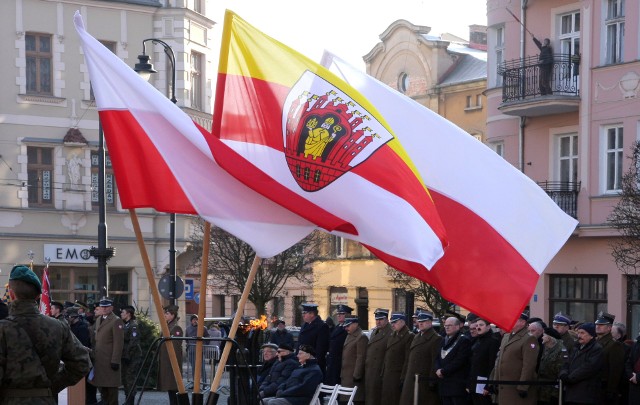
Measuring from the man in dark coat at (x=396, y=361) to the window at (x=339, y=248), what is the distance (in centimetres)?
3601

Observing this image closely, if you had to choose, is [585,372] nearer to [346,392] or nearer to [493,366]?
[493,366]

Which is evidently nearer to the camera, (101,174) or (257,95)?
(257,95)

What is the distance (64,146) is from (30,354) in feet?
118

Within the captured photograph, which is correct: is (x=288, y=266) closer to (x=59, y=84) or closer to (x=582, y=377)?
(x=59, y=84)

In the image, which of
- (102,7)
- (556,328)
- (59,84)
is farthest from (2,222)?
(556,328)

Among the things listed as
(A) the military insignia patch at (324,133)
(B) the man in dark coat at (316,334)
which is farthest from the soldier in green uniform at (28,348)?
(B) the man in dark coat at (316,334)

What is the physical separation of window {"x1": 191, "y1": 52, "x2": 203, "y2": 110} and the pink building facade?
13796mm

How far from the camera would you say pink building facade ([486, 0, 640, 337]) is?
33562 millimetres

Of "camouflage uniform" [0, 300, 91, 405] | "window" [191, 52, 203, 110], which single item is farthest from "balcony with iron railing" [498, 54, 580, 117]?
"camouflage uniform" [0, 300, 91, 405]

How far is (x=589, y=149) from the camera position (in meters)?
34.7

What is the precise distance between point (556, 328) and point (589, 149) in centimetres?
1616

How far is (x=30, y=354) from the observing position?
888cm

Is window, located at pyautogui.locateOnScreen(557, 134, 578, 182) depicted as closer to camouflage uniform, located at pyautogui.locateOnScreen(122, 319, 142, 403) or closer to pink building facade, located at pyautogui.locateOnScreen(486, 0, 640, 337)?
pink building facade, located at pyautogui.locateOnScreen(486, 0, 640, 337)

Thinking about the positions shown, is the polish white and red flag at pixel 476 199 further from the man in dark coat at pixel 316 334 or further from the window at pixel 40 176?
the window at pixel 40 176
